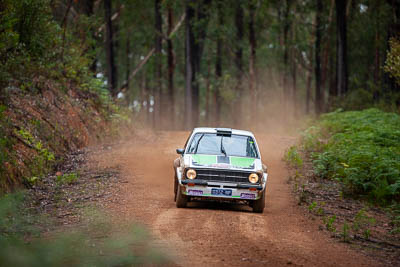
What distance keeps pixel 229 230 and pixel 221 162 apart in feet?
7.03

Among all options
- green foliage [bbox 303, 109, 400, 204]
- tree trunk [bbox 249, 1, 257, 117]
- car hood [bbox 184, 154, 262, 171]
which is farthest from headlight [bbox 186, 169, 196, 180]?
tree trunk [bbox 249, 1, 257, 117]

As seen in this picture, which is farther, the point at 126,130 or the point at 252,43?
the point at 252,43

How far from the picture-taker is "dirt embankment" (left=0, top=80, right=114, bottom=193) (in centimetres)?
1355

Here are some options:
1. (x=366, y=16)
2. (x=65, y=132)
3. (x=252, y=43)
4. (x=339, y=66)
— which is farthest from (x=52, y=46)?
(x=366, y=16)

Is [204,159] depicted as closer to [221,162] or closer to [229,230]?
[221,162]

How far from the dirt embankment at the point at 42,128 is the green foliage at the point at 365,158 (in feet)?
25.2

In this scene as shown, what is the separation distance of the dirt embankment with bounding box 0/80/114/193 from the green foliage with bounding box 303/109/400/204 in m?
7.67

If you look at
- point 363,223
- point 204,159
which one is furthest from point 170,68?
point 363,223

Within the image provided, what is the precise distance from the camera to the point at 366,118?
24.6 meters

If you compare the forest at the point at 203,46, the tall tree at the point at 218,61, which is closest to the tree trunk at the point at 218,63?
the tall tree at the point at 218,61

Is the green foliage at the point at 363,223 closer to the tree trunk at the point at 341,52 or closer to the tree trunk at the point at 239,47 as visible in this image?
the tree trunk at the point at 341,52

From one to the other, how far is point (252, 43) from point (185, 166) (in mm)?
32897

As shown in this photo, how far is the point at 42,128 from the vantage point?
17.2 metres

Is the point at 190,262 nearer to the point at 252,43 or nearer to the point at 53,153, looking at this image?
the point at 53,153
